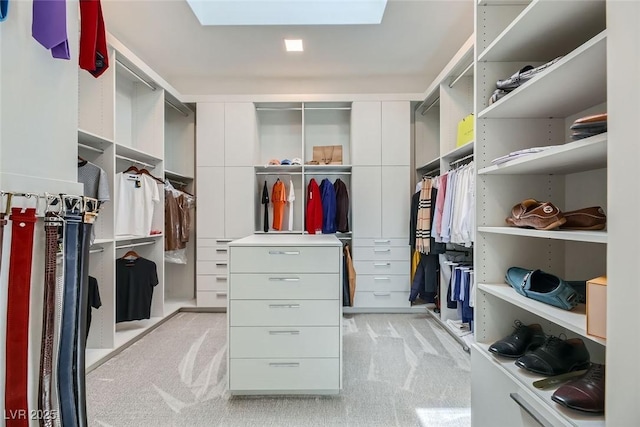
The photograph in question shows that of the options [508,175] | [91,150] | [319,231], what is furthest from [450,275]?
[91,150]

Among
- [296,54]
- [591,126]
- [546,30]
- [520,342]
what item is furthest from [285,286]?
[296,54]

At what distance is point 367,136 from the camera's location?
3789 millimetres

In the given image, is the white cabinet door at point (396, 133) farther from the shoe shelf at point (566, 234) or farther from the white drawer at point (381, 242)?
the shoe shelf at point (566, 234)

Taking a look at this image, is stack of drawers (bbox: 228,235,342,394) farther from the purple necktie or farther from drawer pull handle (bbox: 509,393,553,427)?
the purple necktie

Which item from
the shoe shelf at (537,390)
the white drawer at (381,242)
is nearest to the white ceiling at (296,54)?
the white drawer at (381,242)

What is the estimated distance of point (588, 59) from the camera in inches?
39.4

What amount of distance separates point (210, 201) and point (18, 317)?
3.09 meters

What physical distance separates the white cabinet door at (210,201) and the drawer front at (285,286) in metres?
2.07

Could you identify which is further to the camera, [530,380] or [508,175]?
[508,175]

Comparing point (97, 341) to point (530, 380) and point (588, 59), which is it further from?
point (588, 59)

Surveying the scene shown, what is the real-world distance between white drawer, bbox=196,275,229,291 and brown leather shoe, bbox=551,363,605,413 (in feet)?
11.1

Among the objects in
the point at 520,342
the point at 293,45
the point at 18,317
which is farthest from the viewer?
the point at 293,45

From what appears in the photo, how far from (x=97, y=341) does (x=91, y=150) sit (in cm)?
155

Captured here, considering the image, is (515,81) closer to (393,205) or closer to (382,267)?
(393,205)
